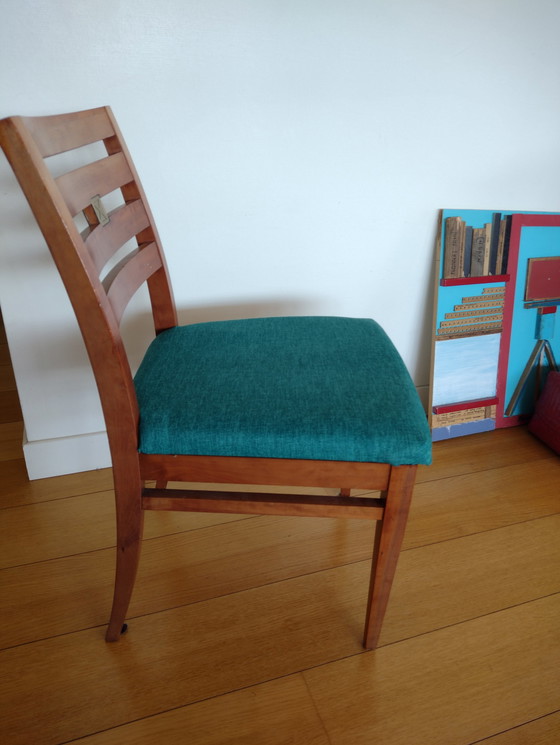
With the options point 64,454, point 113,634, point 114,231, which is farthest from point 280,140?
point 113,634

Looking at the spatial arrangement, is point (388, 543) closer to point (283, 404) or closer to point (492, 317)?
point (283, 404)

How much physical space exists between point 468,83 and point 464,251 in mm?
400

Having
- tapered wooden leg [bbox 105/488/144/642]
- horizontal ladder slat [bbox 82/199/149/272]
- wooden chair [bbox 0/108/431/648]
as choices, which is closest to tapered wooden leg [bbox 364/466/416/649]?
wooden chair [bbox 0/108/431/648]

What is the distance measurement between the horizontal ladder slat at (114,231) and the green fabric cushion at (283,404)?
0.20 m

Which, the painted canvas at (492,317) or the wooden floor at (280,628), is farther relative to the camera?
the painted canvas at (492,317)

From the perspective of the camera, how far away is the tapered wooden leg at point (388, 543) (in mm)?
748

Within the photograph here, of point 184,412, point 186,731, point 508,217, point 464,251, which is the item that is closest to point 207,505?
point 184,412

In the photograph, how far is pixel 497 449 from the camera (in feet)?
4.83

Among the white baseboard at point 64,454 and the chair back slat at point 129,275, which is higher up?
the chair back slat at point 129,275

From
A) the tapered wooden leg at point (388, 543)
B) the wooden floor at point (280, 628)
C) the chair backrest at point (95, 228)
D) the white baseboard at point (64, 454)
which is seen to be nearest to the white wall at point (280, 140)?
the white baseboard at point (64, 454)

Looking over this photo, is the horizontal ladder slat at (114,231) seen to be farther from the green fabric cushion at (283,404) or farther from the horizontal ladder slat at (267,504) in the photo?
the horizontal ladder slat at (267,504)

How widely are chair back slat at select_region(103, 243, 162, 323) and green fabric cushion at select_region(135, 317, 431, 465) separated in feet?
0.40

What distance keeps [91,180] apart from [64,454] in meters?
0.79

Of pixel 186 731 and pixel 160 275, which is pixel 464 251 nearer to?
pixel 160 275
